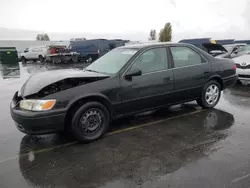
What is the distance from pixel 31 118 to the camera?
3500mm

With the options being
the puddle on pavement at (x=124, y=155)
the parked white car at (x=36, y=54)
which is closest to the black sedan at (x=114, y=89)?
the puddle on pavement at (x=124, y=155)

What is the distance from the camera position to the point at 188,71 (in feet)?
16.5

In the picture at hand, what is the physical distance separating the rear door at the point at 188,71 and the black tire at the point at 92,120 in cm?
175

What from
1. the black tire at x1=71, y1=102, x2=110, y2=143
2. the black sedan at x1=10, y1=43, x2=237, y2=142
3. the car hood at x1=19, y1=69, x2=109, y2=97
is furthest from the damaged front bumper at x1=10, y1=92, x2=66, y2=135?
the car hood at x1=19, y1=69, x2=109, y2=97

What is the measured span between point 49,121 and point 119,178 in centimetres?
143

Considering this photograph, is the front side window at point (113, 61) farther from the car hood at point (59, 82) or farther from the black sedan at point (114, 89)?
the car hood at point (59, 82)

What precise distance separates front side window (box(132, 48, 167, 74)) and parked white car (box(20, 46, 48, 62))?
20373 mm

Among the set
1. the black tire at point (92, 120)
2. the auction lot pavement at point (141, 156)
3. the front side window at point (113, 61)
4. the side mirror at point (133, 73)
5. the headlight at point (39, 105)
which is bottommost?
the auction lot pavement at point (141, 156)

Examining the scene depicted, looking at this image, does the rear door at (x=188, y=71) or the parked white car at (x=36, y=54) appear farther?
the parked white car at (x=36, y=54)

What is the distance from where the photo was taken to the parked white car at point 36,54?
76.5 feet

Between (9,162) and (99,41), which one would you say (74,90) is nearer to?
(9,162)

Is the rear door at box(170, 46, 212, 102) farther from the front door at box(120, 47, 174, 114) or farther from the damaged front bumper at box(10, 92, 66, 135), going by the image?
the damaged front bumper at box(10, 92, 66, 135)

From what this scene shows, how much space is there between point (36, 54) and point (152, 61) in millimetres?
21373

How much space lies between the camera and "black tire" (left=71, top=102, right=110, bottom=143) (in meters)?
3.79
